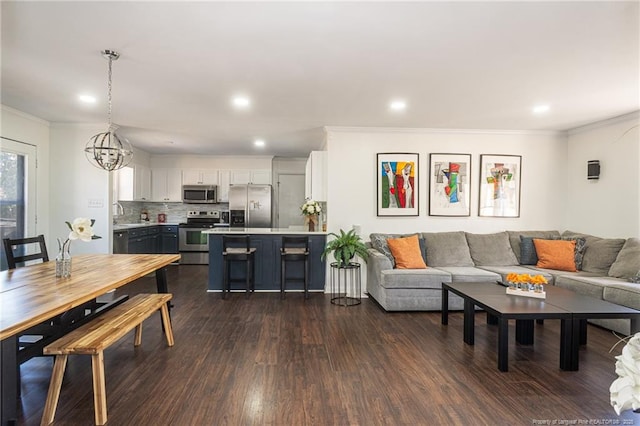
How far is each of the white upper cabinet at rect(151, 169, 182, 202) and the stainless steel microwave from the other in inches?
7.6

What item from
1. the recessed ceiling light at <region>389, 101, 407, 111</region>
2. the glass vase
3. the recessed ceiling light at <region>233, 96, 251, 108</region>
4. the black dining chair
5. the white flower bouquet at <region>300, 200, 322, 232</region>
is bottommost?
the black dining chair

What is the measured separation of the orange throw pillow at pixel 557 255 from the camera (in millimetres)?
4617

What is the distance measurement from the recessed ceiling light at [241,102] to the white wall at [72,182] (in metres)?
2.37

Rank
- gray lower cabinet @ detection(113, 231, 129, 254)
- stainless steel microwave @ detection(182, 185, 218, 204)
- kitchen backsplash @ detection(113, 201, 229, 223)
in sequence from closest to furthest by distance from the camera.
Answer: gray lower cabinet @ detection(113, 231, 129, 254)
stainless steel microwave @ detection(182, 185, 218, 204)
kitchen backsplash @ detection(113, 201, 229, 223)

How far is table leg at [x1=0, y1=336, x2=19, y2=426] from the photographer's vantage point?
5.54ft

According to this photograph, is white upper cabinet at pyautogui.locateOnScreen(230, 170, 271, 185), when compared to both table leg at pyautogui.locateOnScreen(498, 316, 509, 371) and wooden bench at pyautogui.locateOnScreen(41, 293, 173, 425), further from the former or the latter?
table leg at pyautogui.locateOnScreen(498, 316, 509, 371)

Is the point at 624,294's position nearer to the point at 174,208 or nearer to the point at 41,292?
the point at 41,292

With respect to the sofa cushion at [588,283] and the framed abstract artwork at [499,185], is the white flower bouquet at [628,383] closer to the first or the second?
the sofa cushion at [588,283]

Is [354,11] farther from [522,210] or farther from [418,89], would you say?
[522,210]

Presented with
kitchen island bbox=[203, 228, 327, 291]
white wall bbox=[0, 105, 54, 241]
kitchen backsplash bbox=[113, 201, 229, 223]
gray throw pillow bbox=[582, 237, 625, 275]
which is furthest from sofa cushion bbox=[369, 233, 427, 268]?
white wall bbox=[0, 105, 54, 241]

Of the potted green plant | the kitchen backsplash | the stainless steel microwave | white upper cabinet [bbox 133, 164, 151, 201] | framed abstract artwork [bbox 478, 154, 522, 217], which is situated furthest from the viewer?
the kitchen backsplash

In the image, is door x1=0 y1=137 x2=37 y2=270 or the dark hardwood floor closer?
the dark hardwood floor

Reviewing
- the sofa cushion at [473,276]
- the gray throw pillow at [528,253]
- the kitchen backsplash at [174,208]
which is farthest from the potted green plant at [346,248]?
the kitchen backsplash at [174,208]

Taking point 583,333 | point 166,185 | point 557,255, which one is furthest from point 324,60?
point 166,185
